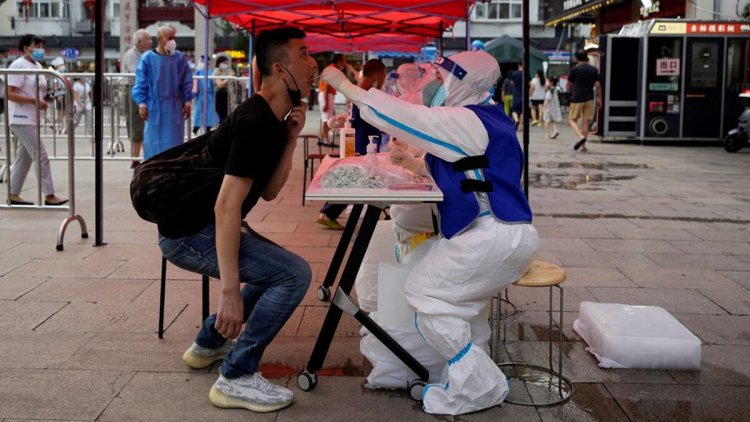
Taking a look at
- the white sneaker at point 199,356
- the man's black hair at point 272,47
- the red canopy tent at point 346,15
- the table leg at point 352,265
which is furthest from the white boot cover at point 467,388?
the red canopy tent at point 346,15

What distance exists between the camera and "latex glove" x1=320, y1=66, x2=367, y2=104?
3.61 meters

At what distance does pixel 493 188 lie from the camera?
11.8 feet

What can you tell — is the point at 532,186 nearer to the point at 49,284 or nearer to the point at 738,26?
the point at 49,284

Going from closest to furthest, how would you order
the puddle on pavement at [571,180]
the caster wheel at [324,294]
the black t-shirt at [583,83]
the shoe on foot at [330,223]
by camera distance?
the caster wheel at [324,294], the shoe on foot at [330,223], the puddle on pavement at [571,180], the black t-shirt at [583,83]

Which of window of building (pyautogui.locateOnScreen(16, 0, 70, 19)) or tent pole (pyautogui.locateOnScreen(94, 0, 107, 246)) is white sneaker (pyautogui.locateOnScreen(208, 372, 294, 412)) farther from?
window of building (pyautogui.locateOnScreen(16, 0, 70, 19))

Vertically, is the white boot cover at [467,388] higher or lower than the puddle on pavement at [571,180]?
lower

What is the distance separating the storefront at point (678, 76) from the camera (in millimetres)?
17844

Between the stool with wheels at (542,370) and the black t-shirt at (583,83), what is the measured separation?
13.6 metres

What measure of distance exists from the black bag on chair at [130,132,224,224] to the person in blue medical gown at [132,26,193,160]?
5.91 meters

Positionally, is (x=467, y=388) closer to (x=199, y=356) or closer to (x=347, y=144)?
(x=199, y=356)

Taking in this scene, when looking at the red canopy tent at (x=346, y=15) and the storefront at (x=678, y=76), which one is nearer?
the red canopy tent at (x=346, y=15)

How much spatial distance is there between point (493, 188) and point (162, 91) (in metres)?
6.45

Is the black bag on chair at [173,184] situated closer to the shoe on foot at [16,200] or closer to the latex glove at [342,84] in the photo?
the latex glove at [342,84]

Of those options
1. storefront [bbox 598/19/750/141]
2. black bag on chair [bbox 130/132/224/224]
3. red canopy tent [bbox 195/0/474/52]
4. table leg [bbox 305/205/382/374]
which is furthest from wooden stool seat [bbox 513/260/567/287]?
storefront [bbox 598/19/750/141]
